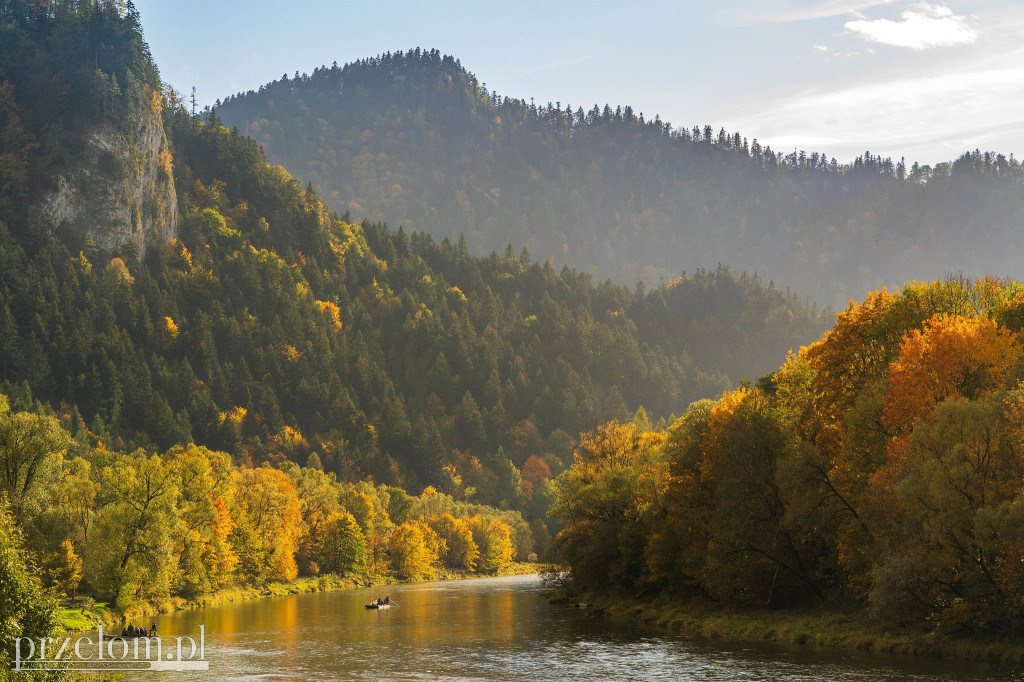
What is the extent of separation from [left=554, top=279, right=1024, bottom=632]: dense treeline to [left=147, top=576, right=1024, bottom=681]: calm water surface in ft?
17.1

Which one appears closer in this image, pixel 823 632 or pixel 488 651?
pixel 823 632

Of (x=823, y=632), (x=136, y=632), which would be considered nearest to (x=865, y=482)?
(x=823, y=632)

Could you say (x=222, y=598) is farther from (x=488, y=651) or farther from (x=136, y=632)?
(x=488, y=651)

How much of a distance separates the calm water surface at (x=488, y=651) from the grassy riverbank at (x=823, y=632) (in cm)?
156

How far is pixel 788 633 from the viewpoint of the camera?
68.0 metres

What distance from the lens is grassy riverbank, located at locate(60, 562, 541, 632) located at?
7009cm

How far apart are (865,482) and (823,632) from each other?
35.6ft

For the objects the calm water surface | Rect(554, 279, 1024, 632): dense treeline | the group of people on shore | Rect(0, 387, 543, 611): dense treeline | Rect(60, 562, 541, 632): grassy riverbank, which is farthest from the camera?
Rect(0, 387, 543, 611): dense treeline

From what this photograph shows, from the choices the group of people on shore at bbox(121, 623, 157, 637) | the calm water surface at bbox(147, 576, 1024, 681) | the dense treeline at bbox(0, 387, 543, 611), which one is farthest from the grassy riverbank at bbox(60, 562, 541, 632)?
the calm water surface at bbox(147, 576, 1024, 681)

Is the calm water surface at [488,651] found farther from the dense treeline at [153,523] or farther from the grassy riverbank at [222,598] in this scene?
the dense treeline at [153,523]

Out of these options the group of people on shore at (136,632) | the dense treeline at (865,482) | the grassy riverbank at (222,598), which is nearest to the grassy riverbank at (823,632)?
the dense treeline at (865,482)

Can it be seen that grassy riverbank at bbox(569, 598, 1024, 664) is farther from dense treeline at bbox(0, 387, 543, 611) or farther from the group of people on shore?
dense treeline at bbox(0, 387, 543, 611)

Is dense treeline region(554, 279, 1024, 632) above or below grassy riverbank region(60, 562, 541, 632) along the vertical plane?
above

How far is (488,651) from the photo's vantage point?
232 ft
